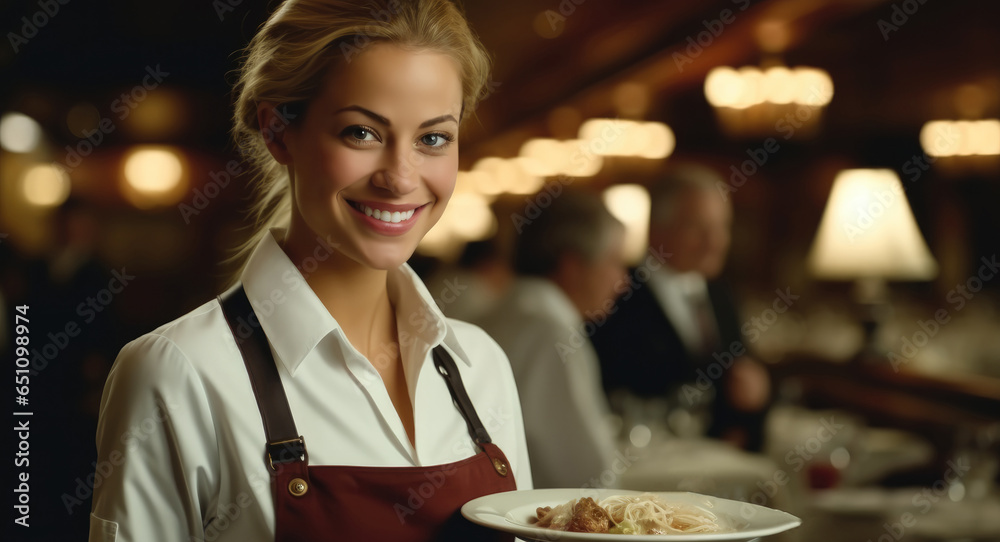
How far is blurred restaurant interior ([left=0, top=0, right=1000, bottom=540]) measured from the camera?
3799 millimetres

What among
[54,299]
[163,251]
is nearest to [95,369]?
[54,299]

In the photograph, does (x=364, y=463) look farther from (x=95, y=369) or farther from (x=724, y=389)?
(x=95, y=369)

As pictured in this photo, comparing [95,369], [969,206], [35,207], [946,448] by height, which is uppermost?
[35,207]

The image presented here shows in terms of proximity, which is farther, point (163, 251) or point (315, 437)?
point (163, 251)

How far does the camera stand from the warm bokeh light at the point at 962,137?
730cm

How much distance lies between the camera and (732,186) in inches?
365

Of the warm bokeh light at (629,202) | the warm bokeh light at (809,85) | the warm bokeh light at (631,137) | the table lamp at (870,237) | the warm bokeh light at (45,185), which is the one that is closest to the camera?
the table lamp at (870,237)

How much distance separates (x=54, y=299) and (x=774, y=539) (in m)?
4.32

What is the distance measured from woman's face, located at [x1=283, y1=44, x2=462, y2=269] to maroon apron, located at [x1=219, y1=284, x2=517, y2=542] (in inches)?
8.1

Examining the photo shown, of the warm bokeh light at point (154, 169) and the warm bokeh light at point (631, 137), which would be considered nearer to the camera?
the warm bokeh light at point (154, 169)

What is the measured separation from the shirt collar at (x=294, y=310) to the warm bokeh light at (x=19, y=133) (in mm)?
6281

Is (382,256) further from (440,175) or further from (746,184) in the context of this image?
(746,184)

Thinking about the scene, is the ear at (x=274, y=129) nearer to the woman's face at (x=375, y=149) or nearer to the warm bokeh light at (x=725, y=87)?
the woman's face at (x=375, y=149)

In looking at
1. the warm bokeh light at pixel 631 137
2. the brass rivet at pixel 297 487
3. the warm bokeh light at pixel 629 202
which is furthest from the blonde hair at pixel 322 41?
the warm bokeh light at pixel 629 202
